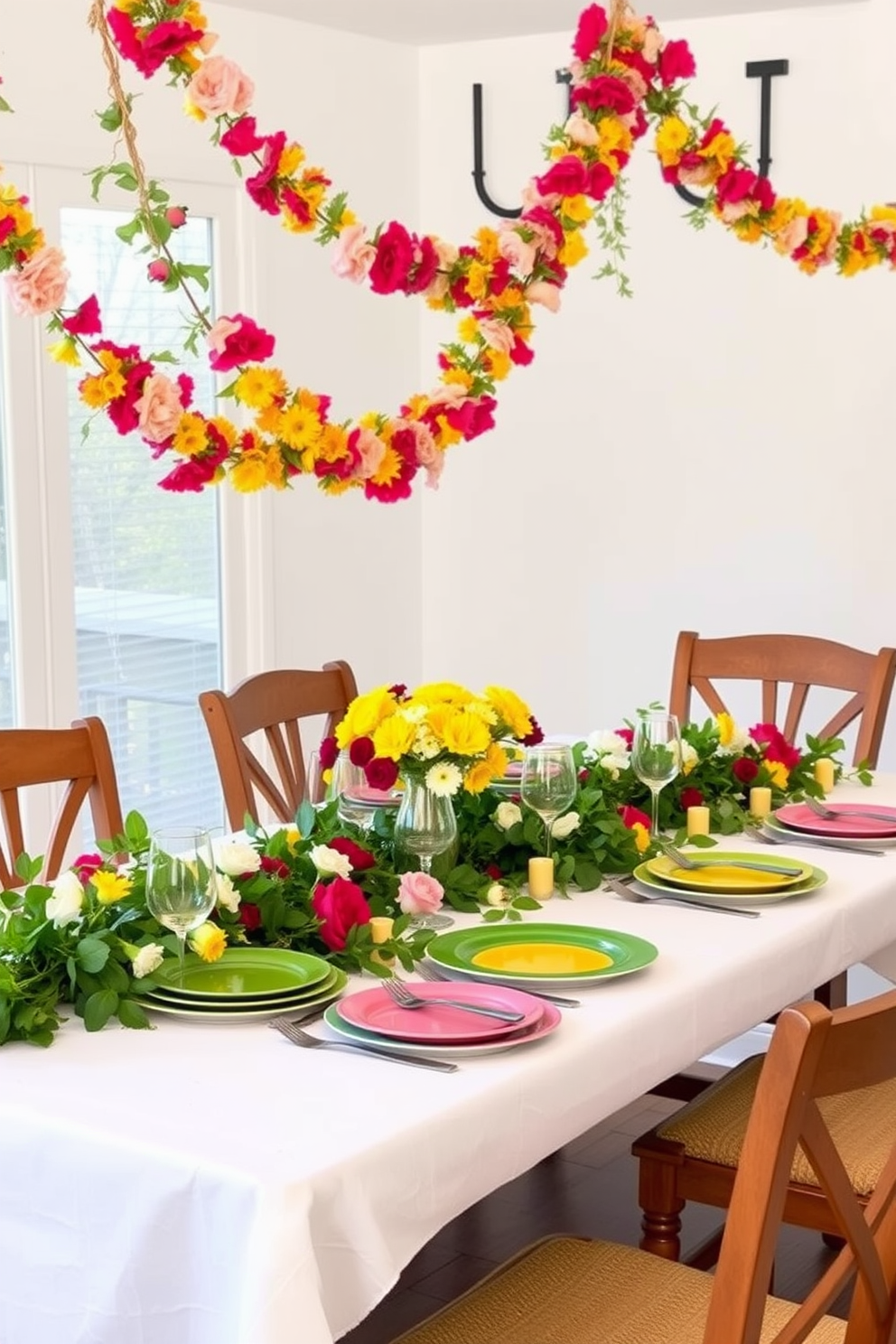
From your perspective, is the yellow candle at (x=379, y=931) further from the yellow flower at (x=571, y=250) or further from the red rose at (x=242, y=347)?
the yellow flower at (x=571, y=250)

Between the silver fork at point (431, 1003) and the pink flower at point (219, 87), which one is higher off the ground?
the pink flower at point (219, 87)

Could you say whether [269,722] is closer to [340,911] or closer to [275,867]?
[275,867]

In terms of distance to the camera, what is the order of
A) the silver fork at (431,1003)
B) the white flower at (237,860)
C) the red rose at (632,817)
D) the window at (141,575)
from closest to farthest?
the silver fork at (431,1003) → the white flower at (237,860) → the red rose at (632,817) → the window at (141,575)

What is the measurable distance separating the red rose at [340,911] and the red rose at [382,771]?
0.22m

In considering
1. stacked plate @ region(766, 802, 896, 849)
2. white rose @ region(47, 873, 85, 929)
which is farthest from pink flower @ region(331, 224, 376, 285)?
stacked plate @ region(766, 802, 896, 849)

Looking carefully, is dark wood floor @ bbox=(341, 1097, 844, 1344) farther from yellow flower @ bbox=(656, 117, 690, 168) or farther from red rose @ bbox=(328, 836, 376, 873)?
yellow flower @ bbox=(656, 117, 690, 168)

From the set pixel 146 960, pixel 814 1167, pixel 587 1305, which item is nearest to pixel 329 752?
pixel 146 960

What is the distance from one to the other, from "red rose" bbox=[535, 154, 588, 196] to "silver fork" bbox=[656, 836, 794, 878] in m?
0.97

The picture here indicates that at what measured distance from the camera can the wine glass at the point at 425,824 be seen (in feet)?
7.27

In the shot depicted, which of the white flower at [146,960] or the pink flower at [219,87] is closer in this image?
the white flower at [146,960]

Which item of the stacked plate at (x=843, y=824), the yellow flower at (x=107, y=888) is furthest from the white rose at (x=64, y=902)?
the stacked plate at (x=843, y=824)

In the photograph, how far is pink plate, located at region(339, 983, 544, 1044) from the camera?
175 centimetres

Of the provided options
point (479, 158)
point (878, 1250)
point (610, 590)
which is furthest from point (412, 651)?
point (878, 1250)

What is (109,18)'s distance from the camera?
2.15 m
